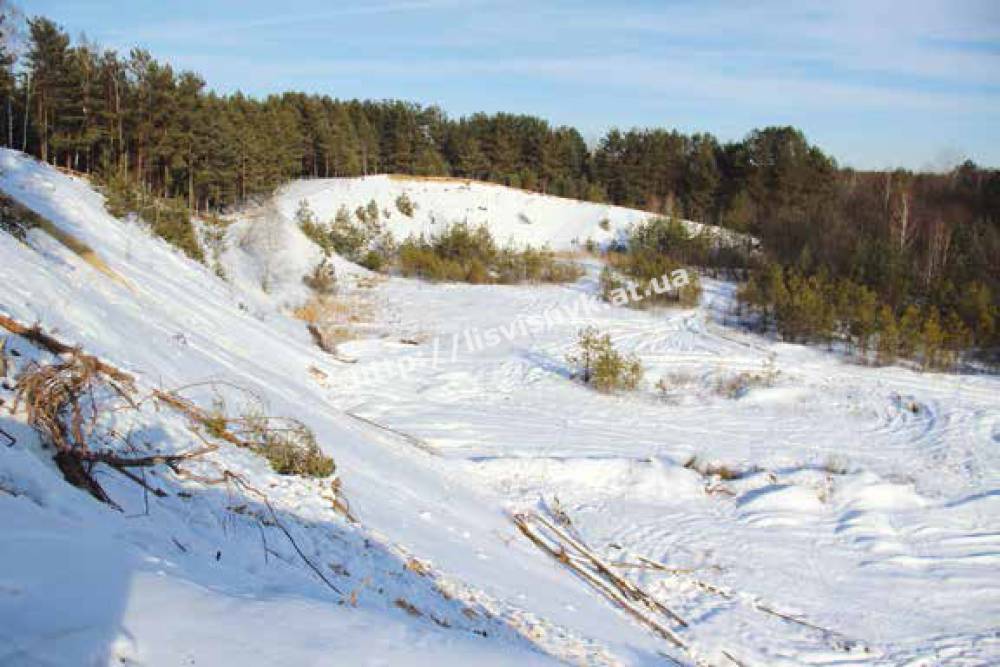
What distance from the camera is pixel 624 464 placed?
9086mm

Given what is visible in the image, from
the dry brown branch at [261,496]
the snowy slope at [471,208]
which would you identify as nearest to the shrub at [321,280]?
the snowy slope at [471,208]

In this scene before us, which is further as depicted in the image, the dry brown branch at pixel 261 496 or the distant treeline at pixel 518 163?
the distant treeline at pixel 518 163

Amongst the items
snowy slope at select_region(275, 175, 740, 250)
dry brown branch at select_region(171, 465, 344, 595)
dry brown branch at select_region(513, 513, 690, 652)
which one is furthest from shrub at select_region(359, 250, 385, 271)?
dry brown branch at select_region(171, 465, 344, 595)

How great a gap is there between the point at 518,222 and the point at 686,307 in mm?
15439

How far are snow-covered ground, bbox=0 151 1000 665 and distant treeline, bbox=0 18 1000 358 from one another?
7103mm

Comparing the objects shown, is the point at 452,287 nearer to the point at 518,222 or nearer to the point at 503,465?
the point at 518,222

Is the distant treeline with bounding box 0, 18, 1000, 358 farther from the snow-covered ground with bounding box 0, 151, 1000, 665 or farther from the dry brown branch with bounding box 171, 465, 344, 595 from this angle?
the dry brown branch with bounding box 171, 465, 344, 595

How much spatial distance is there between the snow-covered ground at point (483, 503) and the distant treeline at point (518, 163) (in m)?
7.10

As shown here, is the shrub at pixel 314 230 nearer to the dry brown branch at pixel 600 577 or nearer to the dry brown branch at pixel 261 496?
the dry brown branch at pixel 600 577

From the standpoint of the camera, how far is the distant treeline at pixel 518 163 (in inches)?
878

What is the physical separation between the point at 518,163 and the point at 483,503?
39.8 meters

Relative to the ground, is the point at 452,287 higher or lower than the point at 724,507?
higher

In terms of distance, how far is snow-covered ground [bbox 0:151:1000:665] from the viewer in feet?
7.94

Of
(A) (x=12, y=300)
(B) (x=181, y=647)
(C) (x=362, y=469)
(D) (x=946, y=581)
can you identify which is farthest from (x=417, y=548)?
(D) (x=946, y=581)
